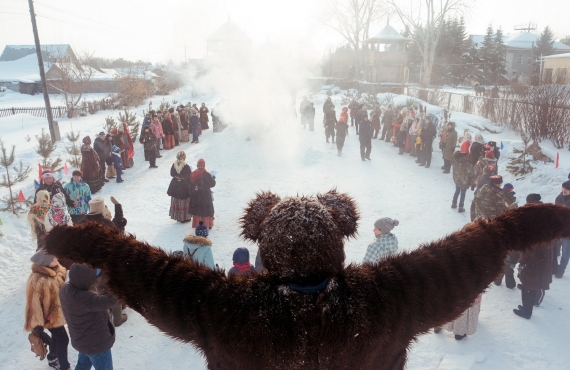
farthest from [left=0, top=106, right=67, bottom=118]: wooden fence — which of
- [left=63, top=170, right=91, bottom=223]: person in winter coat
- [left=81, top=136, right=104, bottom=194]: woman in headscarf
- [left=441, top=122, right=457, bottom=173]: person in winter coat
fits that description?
[left=441, top=122, right=457, bottom=173]: person in winter coat

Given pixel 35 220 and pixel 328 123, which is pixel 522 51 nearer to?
pixel 328 123

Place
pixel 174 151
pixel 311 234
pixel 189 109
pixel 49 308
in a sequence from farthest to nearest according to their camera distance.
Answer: pixel 189 109 < pixel 174 151 < pixel 49 308 < pixel 311 234

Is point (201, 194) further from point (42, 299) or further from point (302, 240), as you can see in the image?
point (302, 240)

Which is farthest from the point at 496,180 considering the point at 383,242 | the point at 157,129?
the point at 157,129

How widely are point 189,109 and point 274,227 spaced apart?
59.6 feet

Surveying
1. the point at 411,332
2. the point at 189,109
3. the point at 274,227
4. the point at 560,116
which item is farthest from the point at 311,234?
the point at 189,109

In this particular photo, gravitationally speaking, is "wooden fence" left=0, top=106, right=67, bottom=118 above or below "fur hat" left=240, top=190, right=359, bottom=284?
below

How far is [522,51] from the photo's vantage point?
5544cm

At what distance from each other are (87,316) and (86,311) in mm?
101

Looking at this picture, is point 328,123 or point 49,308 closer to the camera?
point 49,308

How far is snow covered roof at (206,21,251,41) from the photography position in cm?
3181

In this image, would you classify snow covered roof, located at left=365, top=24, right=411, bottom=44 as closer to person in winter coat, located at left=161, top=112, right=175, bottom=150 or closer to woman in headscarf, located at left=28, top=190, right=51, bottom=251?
person in winter coat, located at left=161, top=112, right=175, bottom=150

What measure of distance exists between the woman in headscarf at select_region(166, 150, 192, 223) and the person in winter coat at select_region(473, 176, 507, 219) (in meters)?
5.75

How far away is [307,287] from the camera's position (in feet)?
4.41
